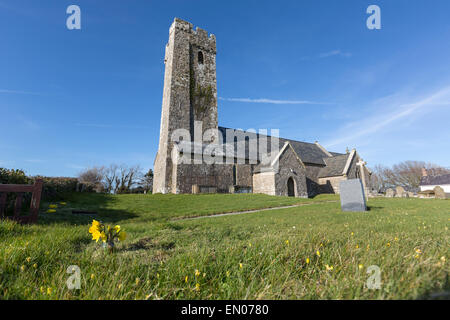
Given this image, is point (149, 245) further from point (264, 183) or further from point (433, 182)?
point (433, 182)

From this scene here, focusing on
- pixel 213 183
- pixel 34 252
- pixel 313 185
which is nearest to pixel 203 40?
pixel 213 183

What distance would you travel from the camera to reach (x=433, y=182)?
47.1 meters

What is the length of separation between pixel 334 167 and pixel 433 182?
35.2 meters

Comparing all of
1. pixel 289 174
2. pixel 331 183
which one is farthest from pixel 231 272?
pixel 331 183

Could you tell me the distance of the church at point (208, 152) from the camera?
23.1m

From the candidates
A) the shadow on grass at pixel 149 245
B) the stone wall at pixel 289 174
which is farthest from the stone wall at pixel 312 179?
the shadow on grass at pixel 149 245

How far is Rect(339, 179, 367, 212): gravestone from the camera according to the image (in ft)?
36.0

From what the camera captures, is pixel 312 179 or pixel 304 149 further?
pixel 304 149

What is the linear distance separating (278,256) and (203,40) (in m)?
31.9

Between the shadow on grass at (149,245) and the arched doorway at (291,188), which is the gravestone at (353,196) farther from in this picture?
the arched doorway at (291,188)

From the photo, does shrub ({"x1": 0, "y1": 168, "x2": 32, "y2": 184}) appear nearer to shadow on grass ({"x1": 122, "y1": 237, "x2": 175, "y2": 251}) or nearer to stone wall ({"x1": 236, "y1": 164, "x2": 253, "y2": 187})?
shadow on grass ({"x1": 122, "y1": 237, "x2": 175, "y2": 251})

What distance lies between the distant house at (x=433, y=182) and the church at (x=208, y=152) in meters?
29.7

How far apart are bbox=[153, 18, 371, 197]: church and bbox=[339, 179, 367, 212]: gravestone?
37.6ft

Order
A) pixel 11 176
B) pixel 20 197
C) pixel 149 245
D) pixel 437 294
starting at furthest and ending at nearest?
pixel 11 176
pixel 20 197
pixel 149 245
pixel 437 294
